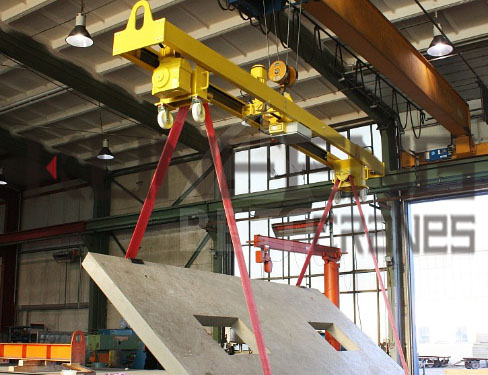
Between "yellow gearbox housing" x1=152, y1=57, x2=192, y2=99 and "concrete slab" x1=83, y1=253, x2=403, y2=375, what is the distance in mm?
1207

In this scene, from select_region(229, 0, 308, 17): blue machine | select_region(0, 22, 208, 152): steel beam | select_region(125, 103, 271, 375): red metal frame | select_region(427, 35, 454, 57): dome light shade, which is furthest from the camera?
select_region(0, 22, 208, 152): steel beam

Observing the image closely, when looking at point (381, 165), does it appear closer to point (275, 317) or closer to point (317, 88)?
point (275, 317)

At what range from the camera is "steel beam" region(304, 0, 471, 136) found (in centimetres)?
816

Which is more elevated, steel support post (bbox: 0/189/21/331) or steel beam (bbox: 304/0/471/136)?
steel beam (bbox: 304/0/471/136)

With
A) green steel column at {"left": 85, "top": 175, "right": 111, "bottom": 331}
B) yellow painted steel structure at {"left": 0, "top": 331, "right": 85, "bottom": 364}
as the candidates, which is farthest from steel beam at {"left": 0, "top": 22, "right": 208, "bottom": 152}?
green steel column at {"left": 85, "top": 175, "right": 111, "bottom": 331}

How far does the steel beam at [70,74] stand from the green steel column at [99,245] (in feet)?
22.2

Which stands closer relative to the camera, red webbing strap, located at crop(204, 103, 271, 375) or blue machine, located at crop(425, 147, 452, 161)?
red webbing strap, located at crop(204, 103, 271, 375)

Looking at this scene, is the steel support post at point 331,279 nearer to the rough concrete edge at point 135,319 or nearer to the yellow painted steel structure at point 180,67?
the yellow painted steel structure at point 180,67

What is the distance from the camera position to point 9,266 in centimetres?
2577

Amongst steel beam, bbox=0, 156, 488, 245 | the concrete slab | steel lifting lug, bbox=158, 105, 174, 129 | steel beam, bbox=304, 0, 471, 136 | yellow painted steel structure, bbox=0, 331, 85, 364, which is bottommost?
yellow painted steel structure, bbox=0, 331, 85, 364

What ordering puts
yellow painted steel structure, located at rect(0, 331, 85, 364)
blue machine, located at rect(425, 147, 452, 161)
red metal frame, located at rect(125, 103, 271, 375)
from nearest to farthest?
red metal frame, located at rect(125, 103, 271, 375) → yellow painted steel structure, located at rect(0, 331, 85, 364) → blue machine, located at rect(425, 147, 452, 161)

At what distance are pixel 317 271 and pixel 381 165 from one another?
1041 centimetres

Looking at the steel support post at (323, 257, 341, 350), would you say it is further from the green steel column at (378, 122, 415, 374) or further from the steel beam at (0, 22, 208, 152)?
the steel beam at (0, 22, 208, 152)

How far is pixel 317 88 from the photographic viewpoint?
16.6 m
